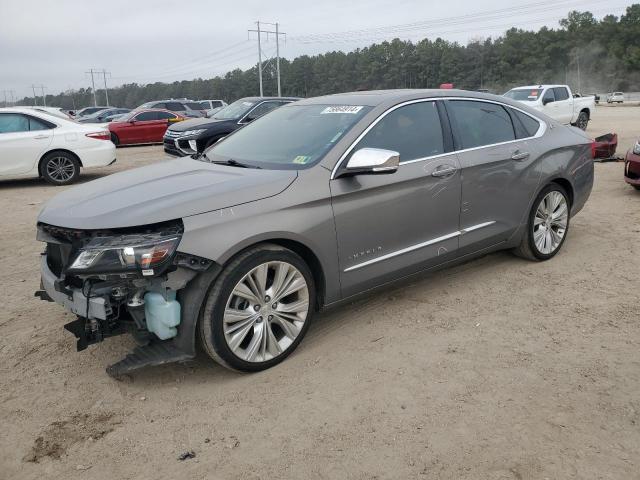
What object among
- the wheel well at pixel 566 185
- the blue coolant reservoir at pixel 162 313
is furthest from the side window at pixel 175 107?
the blue coolant reservoir at pixel 162 313

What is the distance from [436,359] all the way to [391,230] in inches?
36.1

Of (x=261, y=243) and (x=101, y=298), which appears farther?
(x=261, y=243)

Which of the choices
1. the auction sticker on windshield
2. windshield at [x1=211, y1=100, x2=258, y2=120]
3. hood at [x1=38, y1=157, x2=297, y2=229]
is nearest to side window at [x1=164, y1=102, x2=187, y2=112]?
windshield at [x1=211, y1=100, x2=258, y2=120]

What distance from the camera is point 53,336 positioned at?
3.95m

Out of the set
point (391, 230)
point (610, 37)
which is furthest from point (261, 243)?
point (610, 37)

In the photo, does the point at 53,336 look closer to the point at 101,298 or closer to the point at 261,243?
the point at 101,298

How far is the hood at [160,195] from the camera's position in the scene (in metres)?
3.06

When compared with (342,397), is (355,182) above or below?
above

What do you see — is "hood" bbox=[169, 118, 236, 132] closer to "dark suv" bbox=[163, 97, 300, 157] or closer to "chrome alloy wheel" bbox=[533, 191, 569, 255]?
"dark suv" bbox=[163, 97, 300, 157]

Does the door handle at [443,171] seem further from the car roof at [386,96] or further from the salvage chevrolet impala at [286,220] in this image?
the car roof at [386,96]

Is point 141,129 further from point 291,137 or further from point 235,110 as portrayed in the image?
point 291,137

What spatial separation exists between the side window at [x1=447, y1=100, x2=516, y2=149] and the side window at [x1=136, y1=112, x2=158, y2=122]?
1833 centimetres

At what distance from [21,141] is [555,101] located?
15505mm

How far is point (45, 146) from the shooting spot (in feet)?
34.8
